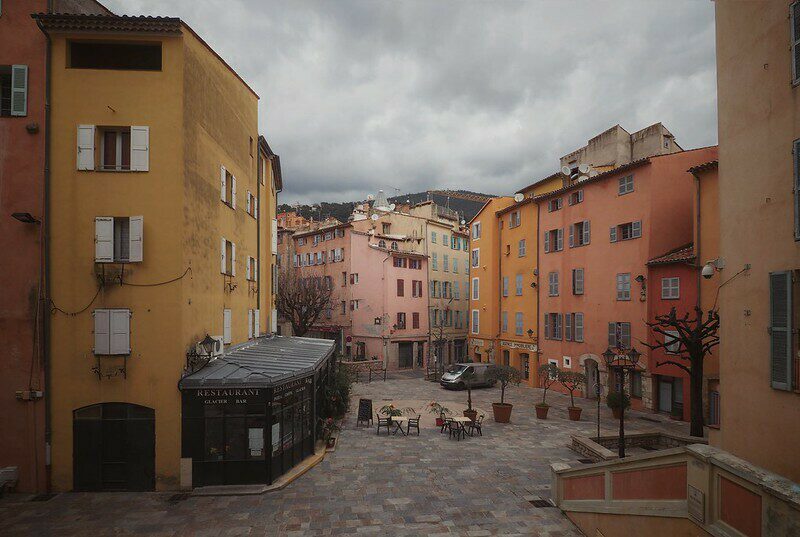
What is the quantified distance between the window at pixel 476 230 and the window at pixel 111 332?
31194 millimetres

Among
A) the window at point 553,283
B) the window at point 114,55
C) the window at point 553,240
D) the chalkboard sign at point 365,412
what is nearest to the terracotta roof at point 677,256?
the window at point 553,240

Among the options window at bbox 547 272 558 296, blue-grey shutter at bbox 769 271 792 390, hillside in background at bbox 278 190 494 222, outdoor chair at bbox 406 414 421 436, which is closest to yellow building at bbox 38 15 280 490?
outdoor chair at bbox 406 414 421 436

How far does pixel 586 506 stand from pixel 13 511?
14.9 meters

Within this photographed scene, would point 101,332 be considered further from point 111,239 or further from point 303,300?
point 303,300

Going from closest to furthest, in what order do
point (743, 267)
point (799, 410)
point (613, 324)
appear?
point (799, 410), point (743, 267), point (613, 324)

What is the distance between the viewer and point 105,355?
12727 mm

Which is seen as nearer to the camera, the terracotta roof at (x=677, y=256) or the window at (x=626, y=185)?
the terracotta roof at (x=677, y=256)

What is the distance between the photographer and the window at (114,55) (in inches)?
541

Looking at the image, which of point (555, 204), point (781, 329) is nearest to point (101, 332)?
point (781, 329)

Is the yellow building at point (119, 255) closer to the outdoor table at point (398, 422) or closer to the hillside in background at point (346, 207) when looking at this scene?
the outdoor table at point (398, 422)

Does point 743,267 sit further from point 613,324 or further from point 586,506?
point 613,324

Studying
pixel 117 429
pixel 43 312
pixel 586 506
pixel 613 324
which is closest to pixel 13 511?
pixel 117 429

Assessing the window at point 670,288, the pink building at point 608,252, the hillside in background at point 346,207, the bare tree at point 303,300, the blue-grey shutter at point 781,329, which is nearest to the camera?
the blue-grey shutter at point 781,329

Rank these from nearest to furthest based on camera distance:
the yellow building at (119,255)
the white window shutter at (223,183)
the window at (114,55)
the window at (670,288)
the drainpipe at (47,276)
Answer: the drainpipe at (47,276) → the yellow building at (119,255) → the window at (114,55) → the white window shutter at (223,183) → the window at (670,288)
